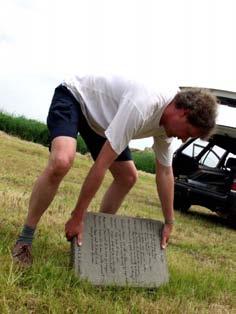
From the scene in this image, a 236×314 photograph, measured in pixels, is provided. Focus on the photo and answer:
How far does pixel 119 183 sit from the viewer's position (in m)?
5.00

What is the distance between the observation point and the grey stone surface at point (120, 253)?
13.8ft

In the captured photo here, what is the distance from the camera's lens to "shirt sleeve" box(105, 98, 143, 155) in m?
3.81

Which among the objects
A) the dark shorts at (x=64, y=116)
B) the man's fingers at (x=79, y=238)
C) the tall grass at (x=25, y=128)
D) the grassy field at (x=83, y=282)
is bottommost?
the tall grass at (x=25, y=128)

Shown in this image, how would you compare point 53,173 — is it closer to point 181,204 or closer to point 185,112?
point 185,112

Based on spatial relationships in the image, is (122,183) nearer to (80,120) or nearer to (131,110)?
(80,120)

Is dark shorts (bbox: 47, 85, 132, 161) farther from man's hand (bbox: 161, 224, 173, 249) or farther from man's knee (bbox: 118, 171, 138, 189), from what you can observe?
man's hand (bbox: 161, 224, 173, 249)

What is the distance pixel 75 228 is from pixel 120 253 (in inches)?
17.8

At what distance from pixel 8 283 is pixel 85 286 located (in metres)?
0.60

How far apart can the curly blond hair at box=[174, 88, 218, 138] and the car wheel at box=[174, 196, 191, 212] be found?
23.8 ft

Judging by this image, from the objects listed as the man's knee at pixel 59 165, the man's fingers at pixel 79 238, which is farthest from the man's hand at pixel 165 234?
the man's knee at pixel 59 165

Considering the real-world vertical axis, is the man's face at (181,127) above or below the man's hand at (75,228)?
above

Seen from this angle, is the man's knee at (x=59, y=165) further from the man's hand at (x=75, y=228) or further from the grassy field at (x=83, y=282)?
the grassy field at (x=83, y=282)

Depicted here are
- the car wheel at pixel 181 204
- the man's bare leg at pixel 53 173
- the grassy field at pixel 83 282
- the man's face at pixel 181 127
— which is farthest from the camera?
the car wheel at pixel 181 204

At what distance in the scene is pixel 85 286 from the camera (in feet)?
13.1
